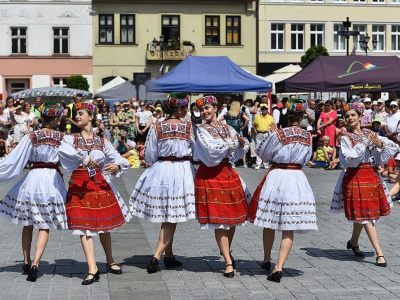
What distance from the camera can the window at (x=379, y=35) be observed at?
53594 millimetres

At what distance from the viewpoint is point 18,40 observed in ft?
156

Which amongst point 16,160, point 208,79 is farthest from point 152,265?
point 208,79

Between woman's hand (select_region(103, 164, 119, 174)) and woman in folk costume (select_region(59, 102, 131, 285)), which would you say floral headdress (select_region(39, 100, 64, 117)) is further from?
woman's hand (select_region(103, 164, 119, 174))

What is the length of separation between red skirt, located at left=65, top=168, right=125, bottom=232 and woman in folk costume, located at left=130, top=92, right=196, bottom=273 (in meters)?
0.51

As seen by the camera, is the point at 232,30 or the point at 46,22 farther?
the point at 232,30

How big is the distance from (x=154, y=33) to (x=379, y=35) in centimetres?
1476

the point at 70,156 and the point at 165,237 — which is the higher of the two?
the point at 70,156

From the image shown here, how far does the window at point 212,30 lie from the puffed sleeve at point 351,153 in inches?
1604

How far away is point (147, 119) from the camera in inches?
884

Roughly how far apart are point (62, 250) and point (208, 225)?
85.3 inches

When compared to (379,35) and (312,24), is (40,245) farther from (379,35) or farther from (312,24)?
(379,35)

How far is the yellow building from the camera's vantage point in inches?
1901

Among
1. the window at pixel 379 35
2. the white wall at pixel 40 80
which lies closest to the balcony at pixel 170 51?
the white wall at pixel 40 80

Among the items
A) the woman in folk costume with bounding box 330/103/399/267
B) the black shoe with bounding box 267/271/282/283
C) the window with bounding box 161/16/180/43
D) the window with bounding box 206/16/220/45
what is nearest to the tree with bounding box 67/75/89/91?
the window with bounding box 161/16/180/43
